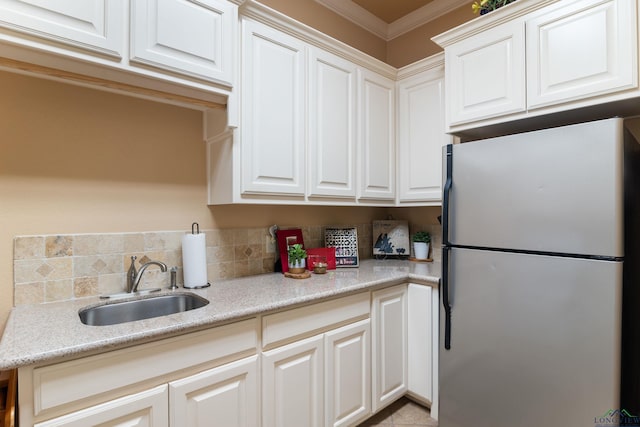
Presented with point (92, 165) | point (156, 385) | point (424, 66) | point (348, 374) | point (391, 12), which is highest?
point (391, 12)

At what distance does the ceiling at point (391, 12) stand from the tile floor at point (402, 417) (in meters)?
2.85

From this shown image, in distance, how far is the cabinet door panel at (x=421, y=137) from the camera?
2.24 m

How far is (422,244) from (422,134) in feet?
2.69

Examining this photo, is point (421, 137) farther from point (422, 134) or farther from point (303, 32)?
point (303, 32)

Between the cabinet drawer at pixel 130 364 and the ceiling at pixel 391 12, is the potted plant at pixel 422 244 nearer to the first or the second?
the cabinet drawer at pixel 130 364

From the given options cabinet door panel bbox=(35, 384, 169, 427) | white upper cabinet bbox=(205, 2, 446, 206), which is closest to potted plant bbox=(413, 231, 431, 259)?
white upper cabinet bbox=(205, 2, 446, 206)

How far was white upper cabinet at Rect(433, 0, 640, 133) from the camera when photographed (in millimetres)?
1401

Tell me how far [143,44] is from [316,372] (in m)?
1.63

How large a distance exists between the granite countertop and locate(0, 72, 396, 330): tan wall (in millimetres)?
323

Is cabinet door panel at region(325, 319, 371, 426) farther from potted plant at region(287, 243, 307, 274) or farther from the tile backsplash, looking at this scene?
the tile backsplash

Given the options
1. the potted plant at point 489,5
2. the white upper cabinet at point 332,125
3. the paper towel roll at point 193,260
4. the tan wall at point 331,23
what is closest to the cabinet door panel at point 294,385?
the paper towel roll at point 193,260

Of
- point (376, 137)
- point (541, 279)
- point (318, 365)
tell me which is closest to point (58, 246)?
point (318, 365)

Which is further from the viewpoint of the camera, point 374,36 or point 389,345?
point 374,36

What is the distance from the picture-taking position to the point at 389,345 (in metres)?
1.99
